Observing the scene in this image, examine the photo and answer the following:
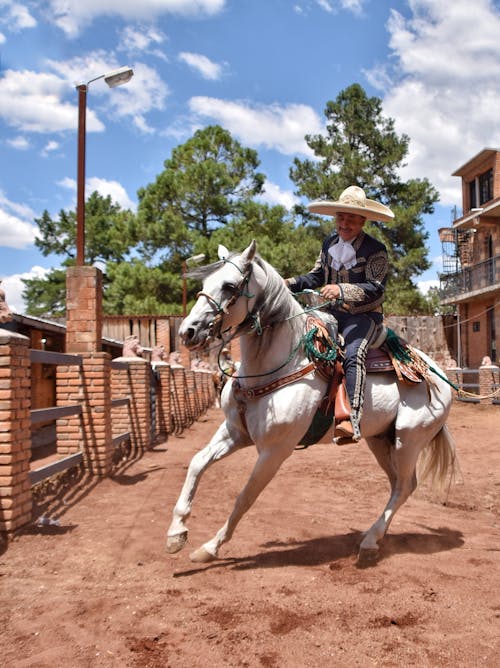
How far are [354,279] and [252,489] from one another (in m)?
1.93

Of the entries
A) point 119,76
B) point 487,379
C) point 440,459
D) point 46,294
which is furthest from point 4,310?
point 46,294

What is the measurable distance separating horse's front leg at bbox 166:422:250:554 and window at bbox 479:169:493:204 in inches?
1156

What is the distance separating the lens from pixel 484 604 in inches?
148

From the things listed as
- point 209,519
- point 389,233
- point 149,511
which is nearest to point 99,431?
point 149,511

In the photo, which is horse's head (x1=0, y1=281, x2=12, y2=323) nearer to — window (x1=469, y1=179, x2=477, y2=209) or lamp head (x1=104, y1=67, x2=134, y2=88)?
lamp head (x1=104, y1=67, x2=134, y2=88)

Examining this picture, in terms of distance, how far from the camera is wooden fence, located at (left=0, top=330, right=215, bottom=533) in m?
5.35

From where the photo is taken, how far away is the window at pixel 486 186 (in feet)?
98.9

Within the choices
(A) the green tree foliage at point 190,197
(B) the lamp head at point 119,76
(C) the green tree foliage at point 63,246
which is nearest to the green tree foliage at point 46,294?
(C) the green tree foliage at point 63,246

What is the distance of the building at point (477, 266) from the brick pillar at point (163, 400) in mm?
19074

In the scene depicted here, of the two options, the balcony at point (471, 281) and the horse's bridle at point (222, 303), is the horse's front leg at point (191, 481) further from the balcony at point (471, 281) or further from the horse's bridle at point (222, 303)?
the balcony at point (471, 281)

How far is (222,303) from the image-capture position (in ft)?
13.1

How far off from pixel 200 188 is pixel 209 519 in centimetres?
2878

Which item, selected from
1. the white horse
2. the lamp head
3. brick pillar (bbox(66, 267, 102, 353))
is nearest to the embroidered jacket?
the white horse

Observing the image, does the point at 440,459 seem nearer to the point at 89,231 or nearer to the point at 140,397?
the point at 140,397
